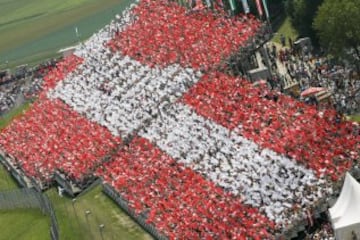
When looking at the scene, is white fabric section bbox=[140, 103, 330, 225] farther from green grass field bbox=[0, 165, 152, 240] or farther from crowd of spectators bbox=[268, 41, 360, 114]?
crowd of spectators bbox=[268, 41, 360, 114]

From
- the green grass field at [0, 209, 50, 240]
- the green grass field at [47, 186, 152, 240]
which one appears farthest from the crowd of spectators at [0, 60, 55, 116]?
the green grass field at [47, 186, 152, 240]

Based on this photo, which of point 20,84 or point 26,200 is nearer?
point 26,200

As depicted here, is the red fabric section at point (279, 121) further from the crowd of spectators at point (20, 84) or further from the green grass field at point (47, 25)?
the green grass field at point (47, 25)

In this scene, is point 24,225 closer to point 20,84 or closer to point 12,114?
point 12,114

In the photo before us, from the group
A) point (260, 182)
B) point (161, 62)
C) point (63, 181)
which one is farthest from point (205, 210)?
point (161, 62)

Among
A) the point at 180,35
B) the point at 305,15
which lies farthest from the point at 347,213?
the point at 180,35
